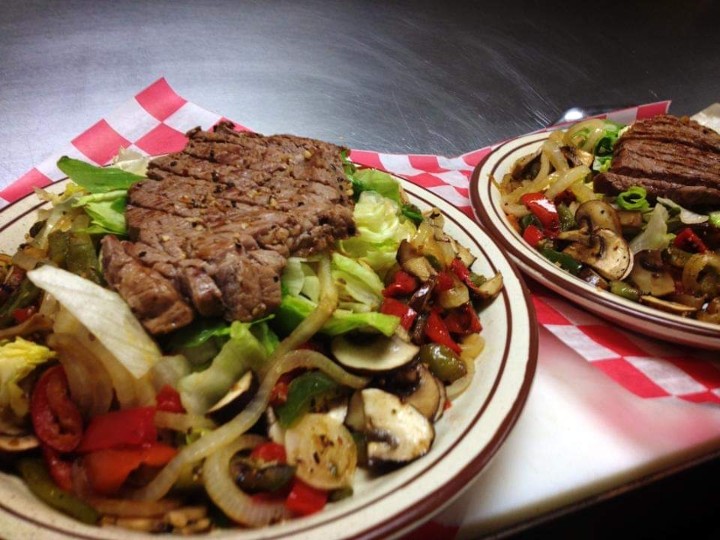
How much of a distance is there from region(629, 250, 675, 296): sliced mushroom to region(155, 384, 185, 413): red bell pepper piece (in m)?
2.08

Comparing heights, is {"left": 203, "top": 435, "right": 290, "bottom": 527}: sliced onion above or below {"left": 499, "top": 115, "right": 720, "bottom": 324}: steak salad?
below

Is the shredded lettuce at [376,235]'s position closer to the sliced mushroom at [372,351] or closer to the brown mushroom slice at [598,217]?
the sliced mushroom at [372,351]

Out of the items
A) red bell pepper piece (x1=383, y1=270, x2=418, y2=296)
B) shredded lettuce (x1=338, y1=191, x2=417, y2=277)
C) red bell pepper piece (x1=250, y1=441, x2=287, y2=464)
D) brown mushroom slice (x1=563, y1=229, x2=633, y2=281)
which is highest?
shredded lettuce (x1=338, y1=191, x2=417, y2=277)

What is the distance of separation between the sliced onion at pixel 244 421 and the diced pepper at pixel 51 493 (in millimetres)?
120

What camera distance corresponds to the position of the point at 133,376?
1.61 m

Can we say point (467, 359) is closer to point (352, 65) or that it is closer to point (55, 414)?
point (55, 414)

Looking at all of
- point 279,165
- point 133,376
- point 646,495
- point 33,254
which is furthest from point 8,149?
point 646,495

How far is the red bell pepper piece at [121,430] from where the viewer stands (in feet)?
5.00

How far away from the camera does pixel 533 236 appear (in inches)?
114

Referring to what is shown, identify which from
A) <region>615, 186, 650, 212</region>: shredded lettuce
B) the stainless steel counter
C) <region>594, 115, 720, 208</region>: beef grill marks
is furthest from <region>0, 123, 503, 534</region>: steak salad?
the stainless steel counter

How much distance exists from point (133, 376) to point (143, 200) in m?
0.65

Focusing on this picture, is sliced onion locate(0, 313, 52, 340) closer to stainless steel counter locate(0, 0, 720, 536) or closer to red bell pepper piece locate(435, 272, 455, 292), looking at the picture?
red bell pepper piece locate(435, 272, 455, 292)

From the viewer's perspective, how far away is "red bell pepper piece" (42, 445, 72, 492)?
1.48 m

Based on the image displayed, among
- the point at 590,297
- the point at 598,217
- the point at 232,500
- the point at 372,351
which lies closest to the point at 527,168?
the point at 598,217
